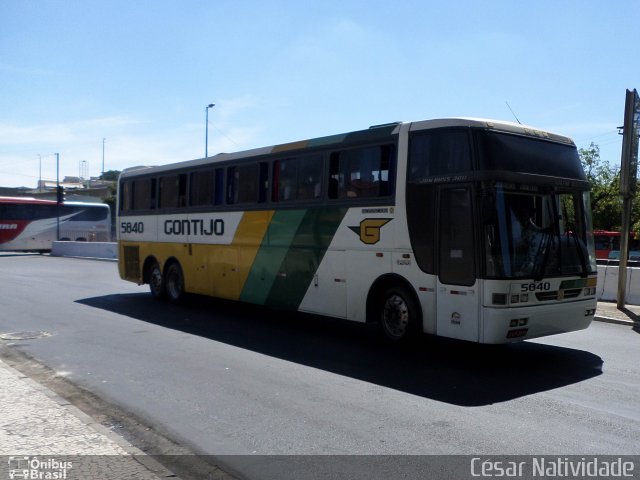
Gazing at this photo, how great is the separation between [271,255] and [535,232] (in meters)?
5.28

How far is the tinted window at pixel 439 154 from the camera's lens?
27.6 feet

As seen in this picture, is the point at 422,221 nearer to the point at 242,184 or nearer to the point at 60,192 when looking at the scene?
the point at 242,184

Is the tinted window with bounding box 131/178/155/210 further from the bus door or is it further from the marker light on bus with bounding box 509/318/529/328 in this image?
the marker light on bus with bounding box 509/318/529/328

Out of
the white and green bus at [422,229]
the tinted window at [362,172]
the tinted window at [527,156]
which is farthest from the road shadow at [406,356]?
the tinted window at [527,156]

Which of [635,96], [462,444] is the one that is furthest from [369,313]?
[635,96]

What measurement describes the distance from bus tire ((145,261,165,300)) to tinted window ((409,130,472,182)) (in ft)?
28.4

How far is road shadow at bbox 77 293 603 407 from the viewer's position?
757 centimetres

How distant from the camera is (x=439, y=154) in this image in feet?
28.8

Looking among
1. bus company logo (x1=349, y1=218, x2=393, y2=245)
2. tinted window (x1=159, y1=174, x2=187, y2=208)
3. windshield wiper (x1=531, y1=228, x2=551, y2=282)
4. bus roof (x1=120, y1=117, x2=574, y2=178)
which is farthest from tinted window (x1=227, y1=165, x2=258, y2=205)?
windshield wiper (x1=531, y1=228, x2=551, y2=282)

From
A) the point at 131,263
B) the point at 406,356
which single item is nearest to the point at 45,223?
the point at 131,263

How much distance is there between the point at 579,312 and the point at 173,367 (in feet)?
18.3

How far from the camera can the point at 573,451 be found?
535 centimetres

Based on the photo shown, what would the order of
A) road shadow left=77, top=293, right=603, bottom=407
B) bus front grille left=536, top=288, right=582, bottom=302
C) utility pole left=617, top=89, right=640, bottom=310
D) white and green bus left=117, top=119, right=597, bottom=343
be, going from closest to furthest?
road shadow left=77, top=293, right=603, bottom=407 < white and green bus left=117, top=119, right=597, bottom=343 < bus front grille left=536, top=288, right=582, bottom=302 < utility pole left=617, top=89, right=640, bottom=310

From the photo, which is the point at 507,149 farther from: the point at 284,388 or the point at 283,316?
the point at 283,316
